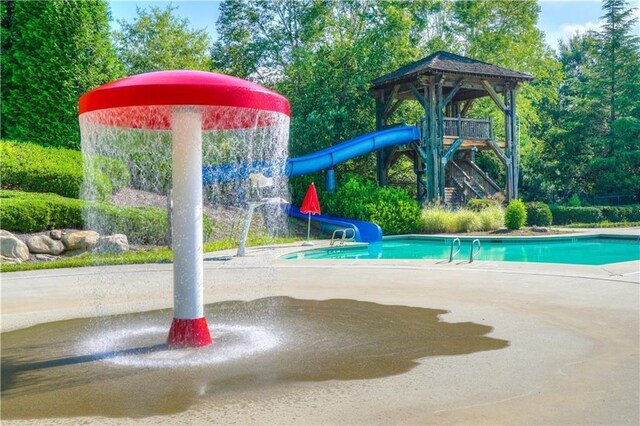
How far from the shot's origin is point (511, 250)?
1931 cm

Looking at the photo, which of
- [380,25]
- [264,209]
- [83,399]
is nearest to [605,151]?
[380,25]

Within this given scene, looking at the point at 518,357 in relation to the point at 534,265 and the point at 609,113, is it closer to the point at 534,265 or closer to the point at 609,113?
the point at 534,265

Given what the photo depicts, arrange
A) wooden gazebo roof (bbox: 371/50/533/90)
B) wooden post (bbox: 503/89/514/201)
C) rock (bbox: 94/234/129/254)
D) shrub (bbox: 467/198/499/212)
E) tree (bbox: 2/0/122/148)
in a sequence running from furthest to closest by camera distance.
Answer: wooden post (bbox: 503/89/514/201)
wooden gazebo roof (bbox: 371/50/533/90)
shrub (bbox: 467/198/499/212)
tree (bbox: 2/0/122/148)
rock (bbox: 94/234/129/254)

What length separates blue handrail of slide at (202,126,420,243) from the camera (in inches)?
870

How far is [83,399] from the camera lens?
4773mm

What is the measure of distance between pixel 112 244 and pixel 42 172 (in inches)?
168

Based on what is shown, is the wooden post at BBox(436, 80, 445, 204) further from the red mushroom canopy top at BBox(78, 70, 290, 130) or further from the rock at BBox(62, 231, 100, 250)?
the red mushroom canopy top at BBox(78, 70, 290, 130)

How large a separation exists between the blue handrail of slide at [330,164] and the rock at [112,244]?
6035 mm

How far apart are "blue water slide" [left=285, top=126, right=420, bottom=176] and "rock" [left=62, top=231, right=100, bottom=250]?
35.7 ft

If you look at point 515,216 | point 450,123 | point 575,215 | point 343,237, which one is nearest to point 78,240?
point 343,237

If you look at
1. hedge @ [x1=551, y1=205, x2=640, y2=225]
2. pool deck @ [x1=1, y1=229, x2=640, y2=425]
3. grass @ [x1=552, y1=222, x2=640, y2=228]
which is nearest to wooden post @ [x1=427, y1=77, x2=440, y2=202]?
grass @ [x1=552, y1=222, x2=640, y2=228]

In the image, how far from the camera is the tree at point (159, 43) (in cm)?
3075

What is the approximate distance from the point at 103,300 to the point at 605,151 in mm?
33198

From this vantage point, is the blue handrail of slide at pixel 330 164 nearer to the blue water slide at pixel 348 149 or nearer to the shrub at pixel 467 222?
the blue water slide at pixel 348 149
